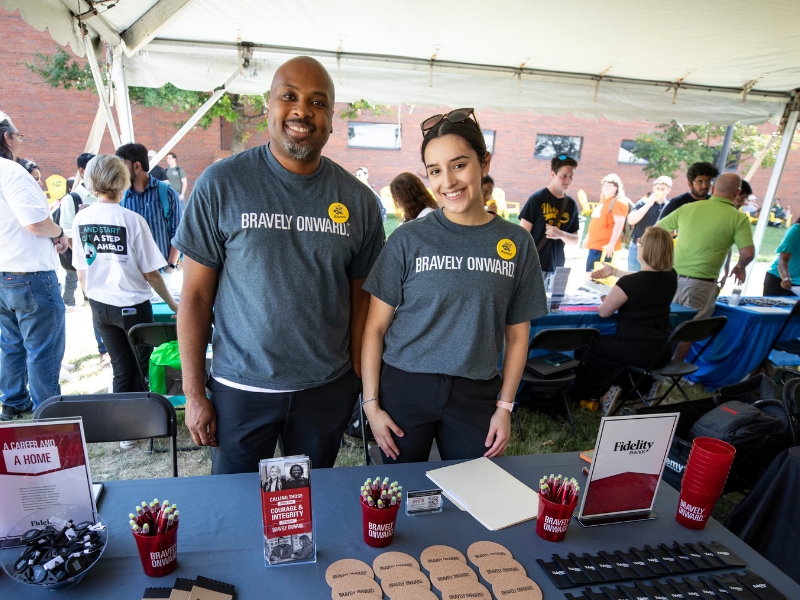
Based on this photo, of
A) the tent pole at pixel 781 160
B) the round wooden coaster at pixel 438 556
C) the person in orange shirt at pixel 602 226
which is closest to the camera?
the round wooden coaster at pixel 438 556

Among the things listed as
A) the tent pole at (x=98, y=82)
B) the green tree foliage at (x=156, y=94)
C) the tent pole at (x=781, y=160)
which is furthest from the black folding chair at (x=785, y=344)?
the green tree foliage at (x=156, y=94)

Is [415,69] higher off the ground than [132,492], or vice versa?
[415,69]

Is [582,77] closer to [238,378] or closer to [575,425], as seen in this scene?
[575,425]

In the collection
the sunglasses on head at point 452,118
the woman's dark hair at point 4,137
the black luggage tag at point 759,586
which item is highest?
the sunglasses on head at point 452,118

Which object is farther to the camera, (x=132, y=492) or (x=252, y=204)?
(x=252, y=204)

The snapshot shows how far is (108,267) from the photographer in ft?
8.64

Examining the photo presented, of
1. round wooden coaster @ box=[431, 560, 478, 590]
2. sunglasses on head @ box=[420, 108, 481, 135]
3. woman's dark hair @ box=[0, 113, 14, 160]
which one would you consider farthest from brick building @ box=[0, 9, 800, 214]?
round wooden coaster @ box=[431, 560, 478, 590]

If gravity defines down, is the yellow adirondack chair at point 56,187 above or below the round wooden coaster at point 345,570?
below

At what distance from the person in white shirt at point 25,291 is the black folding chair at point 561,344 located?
9.14ft

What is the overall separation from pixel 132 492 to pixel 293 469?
1.75ft

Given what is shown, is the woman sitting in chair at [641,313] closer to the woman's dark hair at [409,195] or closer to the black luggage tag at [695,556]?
the woman's dark hair at [409,195]

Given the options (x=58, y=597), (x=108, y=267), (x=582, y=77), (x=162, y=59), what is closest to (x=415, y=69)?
(x=582, y=77)

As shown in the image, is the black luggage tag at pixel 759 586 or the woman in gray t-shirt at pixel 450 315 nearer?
the black luggage tag at pixel 759 586

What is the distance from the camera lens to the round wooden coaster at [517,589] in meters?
0.97
